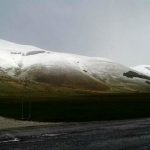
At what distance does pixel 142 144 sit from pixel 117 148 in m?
2.16

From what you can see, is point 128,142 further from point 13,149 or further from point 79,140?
point 13,149

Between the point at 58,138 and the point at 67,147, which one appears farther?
the point at 58,138

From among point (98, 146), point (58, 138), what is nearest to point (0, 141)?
point (58, 138)

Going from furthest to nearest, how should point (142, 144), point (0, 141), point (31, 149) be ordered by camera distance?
point (0, 141), point (142, 144), point (31, 149)

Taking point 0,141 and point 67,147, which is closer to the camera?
point 67,147

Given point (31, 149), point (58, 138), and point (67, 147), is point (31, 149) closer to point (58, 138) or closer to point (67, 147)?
point (67, 147)

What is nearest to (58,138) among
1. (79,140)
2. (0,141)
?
(79,140)

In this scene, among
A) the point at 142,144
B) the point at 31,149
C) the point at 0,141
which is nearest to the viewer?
the point at 31,149

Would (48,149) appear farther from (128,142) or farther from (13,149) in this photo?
(128,142)

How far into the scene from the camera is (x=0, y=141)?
74.5 feet

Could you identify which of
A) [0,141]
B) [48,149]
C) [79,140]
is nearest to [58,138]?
[79,140]

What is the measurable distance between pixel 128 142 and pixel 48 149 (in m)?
4.72

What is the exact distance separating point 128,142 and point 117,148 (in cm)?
272

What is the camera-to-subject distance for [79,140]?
A: 2275 centimetres
